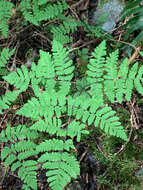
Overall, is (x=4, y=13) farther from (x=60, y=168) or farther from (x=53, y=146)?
(x=60, y=168)

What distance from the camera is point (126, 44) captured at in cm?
289

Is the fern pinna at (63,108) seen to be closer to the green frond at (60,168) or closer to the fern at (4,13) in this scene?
the green frond at (60,168)

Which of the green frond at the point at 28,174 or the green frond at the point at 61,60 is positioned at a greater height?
the green frond at the point at 61,60

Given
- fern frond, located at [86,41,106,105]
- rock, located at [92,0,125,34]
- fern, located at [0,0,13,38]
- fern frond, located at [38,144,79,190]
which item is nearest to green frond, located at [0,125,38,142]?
fern frond, located at [38,144,79,190]

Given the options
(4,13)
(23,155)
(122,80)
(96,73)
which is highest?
(4,13)

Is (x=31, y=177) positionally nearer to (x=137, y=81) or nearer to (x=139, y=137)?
Result: (x=139, y=137)

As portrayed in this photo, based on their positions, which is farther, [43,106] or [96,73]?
[96,73]

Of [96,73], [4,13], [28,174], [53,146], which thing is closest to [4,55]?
[4,13]

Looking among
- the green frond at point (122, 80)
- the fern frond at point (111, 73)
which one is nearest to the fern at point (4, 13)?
the fern frond at point (111, 73)

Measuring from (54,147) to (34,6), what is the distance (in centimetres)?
207

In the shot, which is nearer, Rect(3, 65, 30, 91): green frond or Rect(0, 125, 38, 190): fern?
Rect(0, 125, 38, 190): fern

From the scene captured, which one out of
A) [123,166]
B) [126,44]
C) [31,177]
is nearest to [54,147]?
[31,177]

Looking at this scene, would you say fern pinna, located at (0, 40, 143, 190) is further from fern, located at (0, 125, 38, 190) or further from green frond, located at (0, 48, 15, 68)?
green frond, located at (0, 48, 15, 68)

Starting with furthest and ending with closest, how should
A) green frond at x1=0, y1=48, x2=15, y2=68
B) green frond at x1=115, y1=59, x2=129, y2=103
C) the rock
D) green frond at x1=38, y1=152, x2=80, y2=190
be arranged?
the rock, green frond at x1=0, y1=48, x2=15, y2=68, green frond at x1=115, y1=59, x2=129, y2=103, green frond at x1=38, y1=152, x2=80, y2=190
